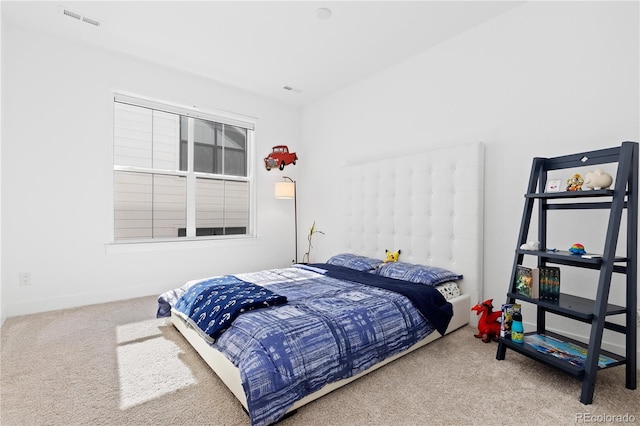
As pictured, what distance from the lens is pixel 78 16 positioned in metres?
2.75

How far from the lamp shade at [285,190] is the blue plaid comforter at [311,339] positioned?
216cm

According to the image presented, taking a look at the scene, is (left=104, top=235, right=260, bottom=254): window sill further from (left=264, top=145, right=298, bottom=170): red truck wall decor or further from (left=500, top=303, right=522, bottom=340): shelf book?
(left=500, top=303, right=522, bottom=340): shelf book

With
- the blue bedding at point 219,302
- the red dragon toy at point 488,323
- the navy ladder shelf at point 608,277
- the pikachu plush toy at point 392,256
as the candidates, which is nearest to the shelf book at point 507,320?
the navy ladder shelf at point 608,277

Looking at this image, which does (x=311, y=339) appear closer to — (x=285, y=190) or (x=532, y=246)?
(x=532, y=246)

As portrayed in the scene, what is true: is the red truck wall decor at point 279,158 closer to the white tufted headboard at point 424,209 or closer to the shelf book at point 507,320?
the white tufted headboard at point 424,209

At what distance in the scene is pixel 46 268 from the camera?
306 cm

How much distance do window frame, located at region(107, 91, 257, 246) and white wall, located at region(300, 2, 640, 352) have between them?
1.85 meters

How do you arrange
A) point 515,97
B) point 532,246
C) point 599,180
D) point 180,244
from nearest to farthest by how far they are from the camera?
point 599,180 < point 532,246 < point 515,97 < point 180,244

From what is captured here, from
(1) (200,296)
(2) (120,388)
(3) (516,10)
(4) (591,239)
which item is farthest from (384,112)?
(2) (120,388)

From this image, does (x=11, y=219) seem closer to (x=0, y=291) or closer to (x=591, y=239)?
(x=0, y=291)

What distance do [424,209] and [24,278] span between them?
13.1 ft

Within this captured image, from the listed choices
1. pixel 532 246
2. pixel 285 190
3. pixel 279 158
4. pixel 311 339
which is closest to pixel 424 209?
pixel 532 246

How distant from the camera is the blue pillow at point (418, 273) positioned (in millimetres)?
2676

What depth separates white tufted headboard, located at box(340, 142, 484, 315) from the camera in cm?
273
